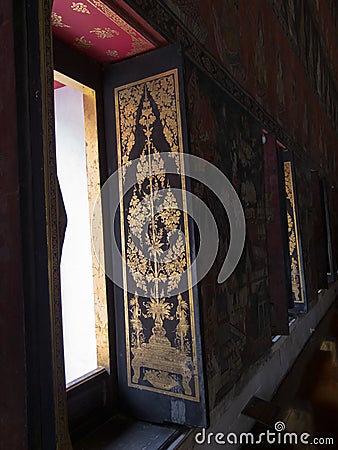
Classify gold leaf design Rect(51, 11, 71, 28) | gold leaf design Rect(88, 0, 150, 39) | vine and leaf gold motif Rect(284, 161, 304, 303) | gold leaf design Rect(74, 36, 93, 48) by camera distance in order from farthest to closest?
vine and leaf gold motif Rect(284, 161, 304, 303), gold leaf design Rect(74, 36, 93, 48), gold leaf design Rect(51, 11, 71, 28), gold leaf design Rect(88, 0, 150, 39)

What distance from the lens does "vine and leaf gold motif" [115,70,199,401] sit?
103 inches

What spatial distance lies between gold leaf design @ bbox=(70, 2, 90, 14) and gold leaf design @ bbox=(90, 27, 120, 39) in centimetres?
20

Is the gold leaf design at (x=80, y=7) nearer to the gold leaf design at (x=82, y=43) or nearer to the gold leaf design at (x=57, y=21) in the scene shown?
the gold leaf design at (x=57, y=21)

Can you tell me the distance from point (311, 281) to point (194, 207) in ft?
15.5

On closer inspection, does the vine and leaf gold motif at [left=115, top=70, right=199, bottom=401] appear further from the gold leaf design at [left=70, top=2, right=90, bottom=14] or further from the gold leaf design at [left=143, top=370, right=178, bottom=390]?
the gold leaf design at [left=70, top=2, right=90, bottom=14]

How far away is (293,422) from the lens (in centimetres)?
366

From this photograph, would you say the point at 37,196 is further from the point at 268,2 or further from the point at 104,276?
the point at 268,2

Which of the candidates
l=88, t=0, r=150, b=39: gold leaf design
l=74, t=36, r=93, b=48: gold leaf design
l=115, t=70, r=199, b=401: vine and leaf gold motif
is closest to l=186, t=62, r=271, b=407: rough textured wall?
l=115, t=70, r=199, b=401: vine and leaf gold motif

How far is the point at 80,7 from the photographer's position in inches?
84.1

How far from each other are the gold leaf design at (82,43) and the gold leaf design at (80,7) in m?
0.29

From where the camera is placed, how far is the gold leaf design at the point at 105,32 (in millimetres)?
2385

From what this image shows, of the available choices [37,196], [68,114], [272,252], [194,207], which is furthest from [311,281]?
[37,196]

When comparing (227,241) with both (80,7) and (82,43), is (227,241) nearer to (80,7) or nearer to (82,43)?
(82,43)

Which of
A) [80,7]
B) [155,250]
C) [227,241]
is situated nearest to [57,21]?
[80,7]
